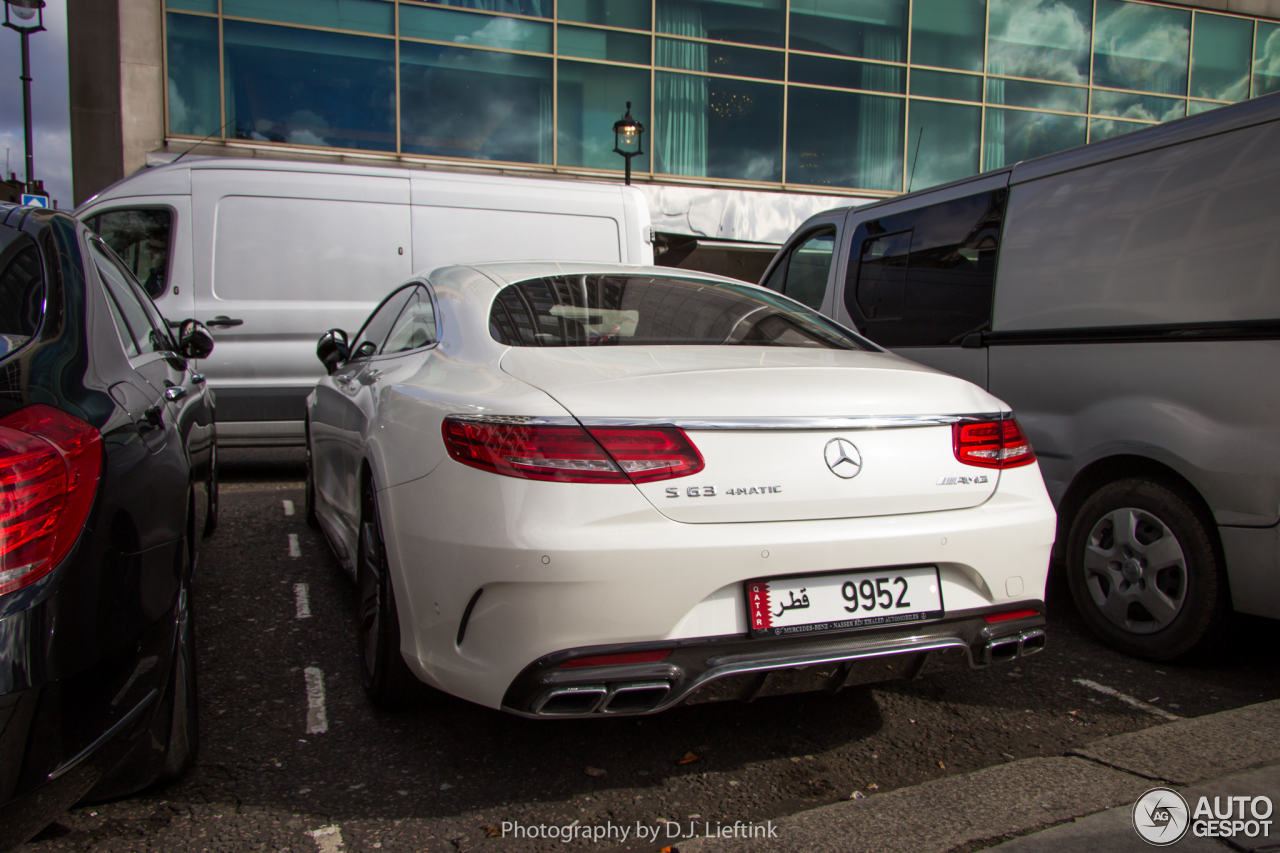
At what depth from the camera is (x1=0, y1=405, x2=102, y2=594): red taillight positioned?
4.93 feet

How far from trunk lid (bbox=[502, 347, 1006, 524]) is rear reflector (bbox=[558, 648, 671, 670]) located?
31cm

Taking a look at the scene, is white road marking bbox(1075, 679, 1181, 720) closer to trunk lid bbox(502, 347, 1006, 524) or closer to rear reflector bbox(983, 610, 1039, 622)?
rear reflector bbox(983, 610, 1039, 622)

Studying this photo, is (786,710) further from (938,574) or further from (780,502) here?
(780,502)

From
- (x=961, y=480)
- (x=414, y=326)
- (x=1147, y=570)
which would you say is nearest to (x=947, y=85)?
(x=1147, y=570)

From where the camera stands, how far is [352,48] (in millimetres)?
14719

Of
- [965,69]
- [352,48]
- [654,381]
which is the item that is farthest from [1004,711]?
[965,69]

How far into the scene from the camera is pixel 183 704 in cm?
217

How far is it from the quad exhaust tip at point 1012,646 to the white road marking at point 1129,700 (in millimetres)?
809

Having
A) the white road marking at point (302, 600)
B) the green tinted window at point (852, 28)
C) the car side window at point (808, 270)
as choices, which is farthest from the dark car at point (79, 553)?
the green tinted window at point (852, 28)

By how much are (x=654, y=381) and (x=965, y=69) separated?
18109 mm

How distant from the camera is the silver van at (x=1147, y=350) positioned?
2.87 metres

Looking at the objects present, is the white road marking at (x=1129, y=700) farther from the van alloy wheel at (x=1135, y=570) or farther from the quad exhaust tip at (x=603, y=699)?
the quad exhaust tip at (x=603, y=699)

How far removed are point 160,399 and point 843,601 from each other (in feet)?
6.45

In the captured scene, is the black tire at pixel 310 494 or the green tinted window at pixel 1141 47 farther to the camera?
the green tinted window at pixel 1141 47
